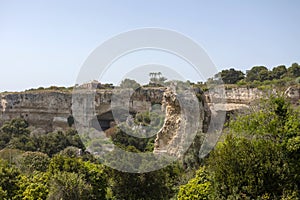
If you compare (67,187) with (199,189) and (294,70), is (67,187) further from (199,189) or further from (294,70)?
(294,70)

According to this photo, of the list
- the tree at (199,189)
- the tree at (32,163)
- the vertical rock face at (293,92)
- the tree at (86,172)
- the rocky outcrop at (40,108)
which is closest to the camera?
the tree at (199,189)

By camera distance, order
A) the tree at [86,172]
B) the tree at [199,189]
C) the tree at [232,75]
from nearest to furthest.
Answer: the tree at [199,189] < the tree at [86,172] < the tree at [232,75]

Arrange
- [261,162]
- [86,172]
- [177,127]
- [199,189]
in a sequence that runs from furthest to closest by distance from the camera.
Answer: [177,127] < [86,172] < [199,189] < [261,162]

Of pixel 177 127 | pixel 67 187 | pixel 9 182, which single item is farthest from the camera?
pixel 177 127

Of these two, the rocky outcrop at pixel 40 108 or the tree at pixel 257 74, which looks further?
the tree at pixel 257 74

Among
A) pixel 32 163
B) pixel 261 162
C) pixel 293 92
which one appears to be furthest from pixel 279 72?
pixel 261 162

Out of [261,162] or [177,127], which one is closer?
[261,162]

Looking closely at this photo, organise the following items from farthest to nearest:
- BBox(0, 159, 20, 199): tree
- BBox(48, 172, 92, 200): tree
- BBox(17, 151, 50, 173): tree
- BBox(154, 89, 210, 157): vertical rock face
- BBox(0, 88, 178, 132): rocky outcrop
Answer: BBox(0, 88, 178, 132): rocky outcrop, BBox(17, 151, 50, 173): tree, BBox(154, 89, 210, 157): vertical rock face, BBox(0, 159, 20, 199): tree, BBox(48, 172, 92, 200): tree

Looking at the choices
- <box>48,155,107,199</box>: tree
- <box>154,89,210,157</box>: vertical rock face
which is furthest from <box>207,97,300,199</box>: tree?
<box>154,89,210,157</box>: vertical rock face

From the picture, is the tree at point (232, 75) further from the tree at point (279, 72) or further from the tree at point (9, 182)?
the tree at point (9, 182)

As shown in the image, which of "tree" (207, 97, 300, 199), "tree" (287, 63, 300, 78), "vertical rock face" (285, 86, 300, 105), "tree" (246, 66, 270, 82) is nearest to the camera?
"tree" (207, 97, 300, 199)

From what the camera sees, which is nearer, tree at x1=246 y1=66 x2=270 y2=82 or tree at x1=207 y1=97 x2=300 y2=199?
tree at x1=207 y1=97 x2=300 y2=199

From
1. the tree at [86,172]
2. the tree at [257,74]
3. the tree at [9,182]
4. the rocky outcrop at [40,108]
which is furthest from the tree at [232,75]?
the tree at [9,182]

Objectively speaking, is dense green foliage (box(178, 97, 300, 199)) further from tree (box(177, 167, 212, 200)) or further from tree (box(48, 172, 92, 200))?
tree (box(48, 172, 92, 200))
